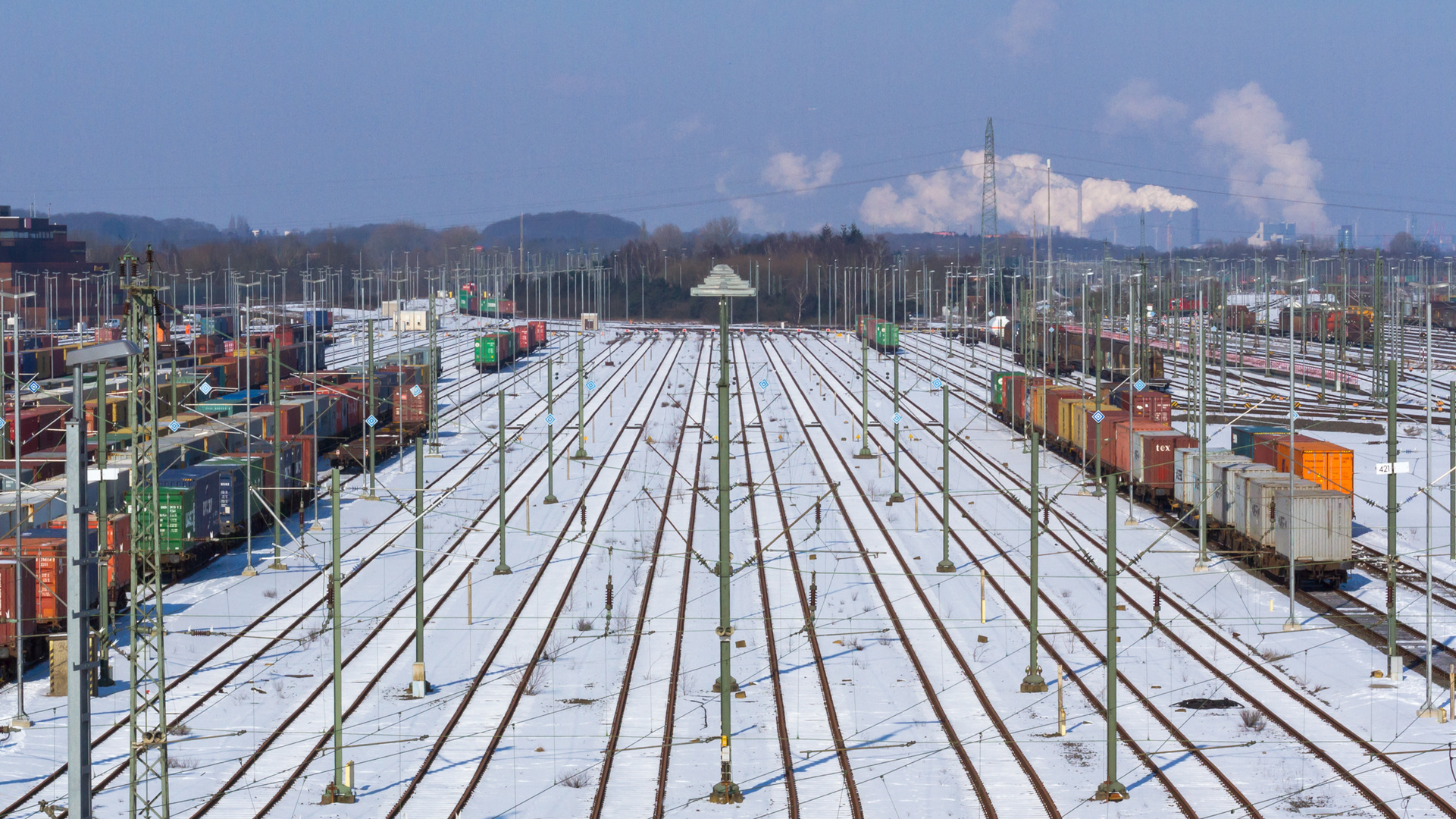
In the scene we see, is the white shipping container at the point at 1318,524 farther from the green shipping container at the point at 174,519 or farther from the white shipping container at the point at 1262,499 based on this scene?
the green shipping container at the point at 174,519

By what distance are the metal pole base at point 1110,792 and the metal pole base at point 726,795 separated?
5698mm

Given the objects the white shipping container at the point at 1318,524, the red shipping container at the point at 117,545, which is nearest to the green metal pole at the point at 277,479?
the red shipping container at the point at 117,545

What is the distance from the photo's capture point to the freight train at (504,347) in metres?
106

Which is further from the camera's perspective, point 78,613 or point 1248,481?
point 1248,481

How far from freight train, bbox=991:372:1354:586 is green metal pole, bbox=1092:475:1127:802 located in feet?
33.9

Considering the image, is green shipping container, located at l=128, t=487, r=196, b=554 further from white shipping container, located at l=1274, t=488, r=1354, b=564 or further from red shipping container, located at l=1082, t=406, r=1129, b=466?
red shipping container, located at l=1082, t=406, r=1129, b=466

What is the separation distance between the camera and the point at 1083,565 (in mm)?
41844

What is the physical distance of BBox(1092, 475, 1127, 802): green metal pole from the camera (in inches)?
882

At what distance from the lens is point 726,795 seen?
23.3 metres

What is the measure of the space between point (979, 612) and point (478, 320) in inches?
5664

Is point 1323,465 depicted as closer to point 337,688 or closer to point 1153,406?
point 1153,406

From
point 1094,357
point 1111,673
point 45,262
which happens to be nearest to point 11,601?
point 1111,673

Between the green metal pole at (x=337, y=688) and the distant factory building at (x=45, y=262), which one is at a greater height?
the distant factory building at (x=45, y=262)

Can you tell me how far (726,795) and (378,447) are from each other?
1716 inches
